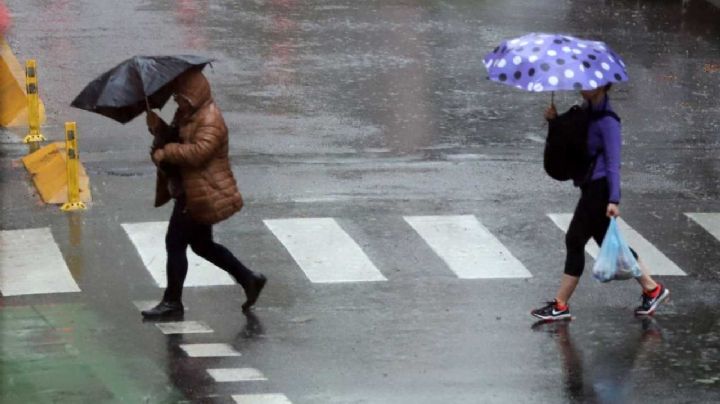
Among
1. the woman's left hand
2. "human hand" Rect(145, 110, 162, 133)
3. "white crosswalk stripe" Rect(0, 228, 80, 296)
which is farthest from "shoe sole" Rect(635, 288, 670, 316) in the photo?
"white crosswalk stripe" Rect(0, 228, 80, 296)

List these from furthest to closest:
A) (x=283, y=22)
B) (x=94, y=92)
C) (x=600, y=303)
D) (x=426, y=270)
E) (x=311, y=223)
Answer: (x=283, y=22) → (x=311, y=223) → (x=426, y=270) → (x=600, y=303) → (x=94, y=92)

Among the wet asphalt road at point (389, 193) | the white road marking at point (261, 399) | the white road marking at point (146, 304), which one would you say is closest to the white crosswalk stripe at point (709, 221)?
the wet asphalt road at point (389, 193)

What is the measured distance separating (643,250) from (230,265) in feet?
12.6

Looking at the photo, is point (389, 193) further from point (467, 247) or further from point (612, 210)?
point (612, 210)

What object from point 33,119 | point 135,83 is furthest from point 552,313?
point 33,119

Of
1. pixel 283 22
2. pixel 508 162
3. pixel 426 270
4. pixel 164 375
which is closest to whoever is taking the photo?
pixel 164 375

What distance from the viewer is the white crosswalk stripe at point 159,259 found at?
40.0ft

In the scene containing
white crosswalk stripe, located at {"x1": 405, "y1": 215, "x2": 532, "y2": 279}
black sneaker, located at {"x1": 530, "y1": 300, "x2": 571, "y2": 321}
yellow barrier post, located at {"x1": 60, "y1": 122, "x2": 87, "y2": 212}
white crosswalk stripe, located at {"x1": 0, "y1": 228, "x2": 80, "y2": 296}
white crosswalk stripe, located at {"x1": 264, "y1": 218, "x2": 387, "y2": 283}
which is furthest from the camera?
yellow barrier post, located at {"x1": 60, "y1": 122, "x2": 87, "y2": 212}

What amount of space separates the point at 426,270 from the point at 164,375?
3.21 meters

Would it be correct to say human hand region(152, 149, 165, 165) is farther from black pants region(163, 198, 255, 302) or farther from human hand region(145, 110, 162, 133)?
black pants region(163, 198, 255, 302)

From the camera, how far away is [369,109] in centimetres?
1844

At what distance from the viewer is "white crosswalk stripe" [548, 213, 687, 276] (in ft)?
41.5

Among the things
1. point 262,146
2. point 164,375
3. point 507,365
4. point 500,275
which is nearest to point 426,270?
point 500,275

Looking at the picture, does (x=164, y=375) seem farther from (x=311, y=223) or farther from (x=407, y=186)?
(x=407, y=186)
